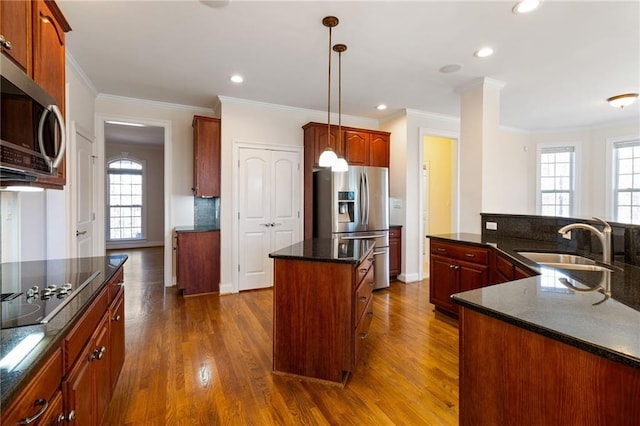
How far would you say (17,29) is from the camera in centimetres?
135

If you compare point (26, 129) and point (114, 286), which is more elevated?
point (26, 129)

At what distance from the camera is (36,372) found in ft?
2.76

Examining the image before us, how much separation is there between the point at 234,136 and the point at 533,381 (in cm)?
397

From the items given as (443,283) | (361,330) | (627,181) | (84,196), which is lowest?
(361,330)

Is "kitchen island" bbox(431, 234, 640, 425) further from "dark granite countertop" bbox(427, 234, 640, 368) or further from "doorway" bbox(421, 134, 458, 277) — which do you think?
"doorway" bbox(421, 134, 458, 277)

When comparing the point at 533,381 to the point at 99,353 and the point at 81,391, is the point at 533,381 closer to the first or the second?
the point at 81,391

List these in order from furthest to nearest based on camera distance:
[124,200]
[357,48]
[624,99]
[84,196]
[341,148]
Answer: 1. [124,200]
2. [341,148]
3. [624,99]
4. [84,196]
5. [357,48]

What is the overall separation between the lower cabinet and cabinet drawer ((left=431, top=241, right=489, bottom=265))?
9.57ft

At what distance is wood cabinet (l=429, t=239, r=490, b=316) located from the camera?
2887 millimetres

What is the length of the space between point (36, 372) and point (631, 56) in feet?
15.4

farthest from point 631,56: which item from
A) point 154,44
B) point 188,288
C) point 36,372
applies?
point 188,288

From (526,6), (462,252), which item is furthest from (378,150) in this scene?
(526,6)

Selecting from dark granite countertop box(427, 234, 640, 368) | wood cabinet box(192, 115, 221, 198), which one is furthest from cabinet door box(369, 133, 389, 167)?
dark granite countertop box(427, 234, 640, 368)

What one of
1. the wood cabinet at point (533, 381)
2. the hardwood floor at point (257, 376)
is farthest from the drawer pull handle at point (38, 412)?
the wood cabinet at point (533, 381)
